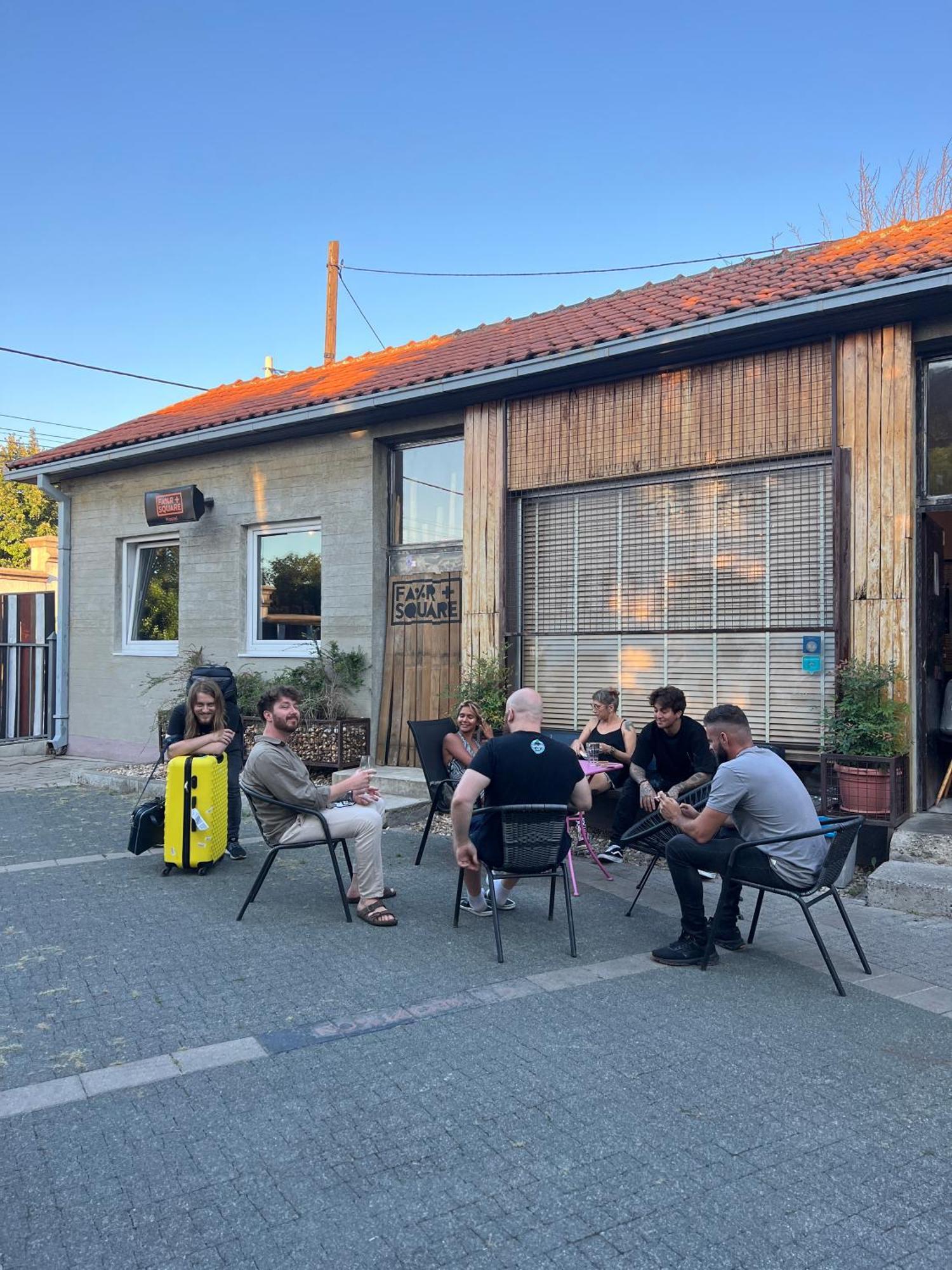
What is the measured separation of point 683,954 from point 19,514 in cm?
3057

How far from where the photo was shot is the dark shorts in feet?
15.9

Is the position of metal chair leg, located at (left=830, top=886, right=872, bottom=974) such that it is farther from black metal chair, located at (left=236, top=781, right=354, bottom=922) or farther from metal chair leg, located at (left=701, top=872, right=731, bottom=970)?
black metal chair, located at (left=236, top=781, right=354, bottom=922)

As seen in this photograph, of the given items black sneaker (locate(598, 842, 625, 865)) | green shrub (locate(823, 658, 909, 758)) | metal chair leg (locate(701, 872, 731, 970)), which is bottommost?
black sneaker (locate(598, 842, 625, 865))

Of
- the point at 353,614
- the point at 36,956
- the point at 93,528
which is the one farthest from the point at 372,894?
the point at 93,528

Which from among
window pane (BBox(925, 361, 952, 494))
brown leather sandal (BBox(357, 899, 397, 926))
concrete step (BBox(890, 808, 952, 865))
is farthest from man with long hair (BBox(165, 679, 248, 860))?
window pane (BBox(925, 361, 952, 494))

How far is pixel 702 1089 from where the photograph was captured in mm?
3281

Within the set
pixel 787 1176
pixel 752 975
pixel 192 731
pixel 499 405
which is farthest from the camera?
pixel 499 405

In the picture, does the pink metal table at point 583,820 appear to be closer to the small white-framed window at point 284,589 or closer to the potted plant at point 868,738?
the potted plant at point 868,738

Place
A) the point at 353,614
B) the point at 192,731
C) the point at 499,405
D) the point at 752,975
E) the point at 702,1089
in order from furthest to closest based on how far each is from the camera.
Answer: the point at 353,614 → the point at 499,405 → the point at 192,731 → the point at 752,975 → the point at 702,1089

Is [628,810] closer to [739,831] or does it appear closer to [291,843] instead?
[739,831]

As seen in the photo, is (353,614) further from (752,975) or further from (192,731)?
(752,975)

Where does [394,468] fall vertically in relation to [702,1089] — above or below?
above

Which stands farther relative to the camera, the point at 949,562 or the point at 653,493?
the point at 949,562

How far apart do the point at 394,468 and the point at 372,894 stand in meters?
6.17
